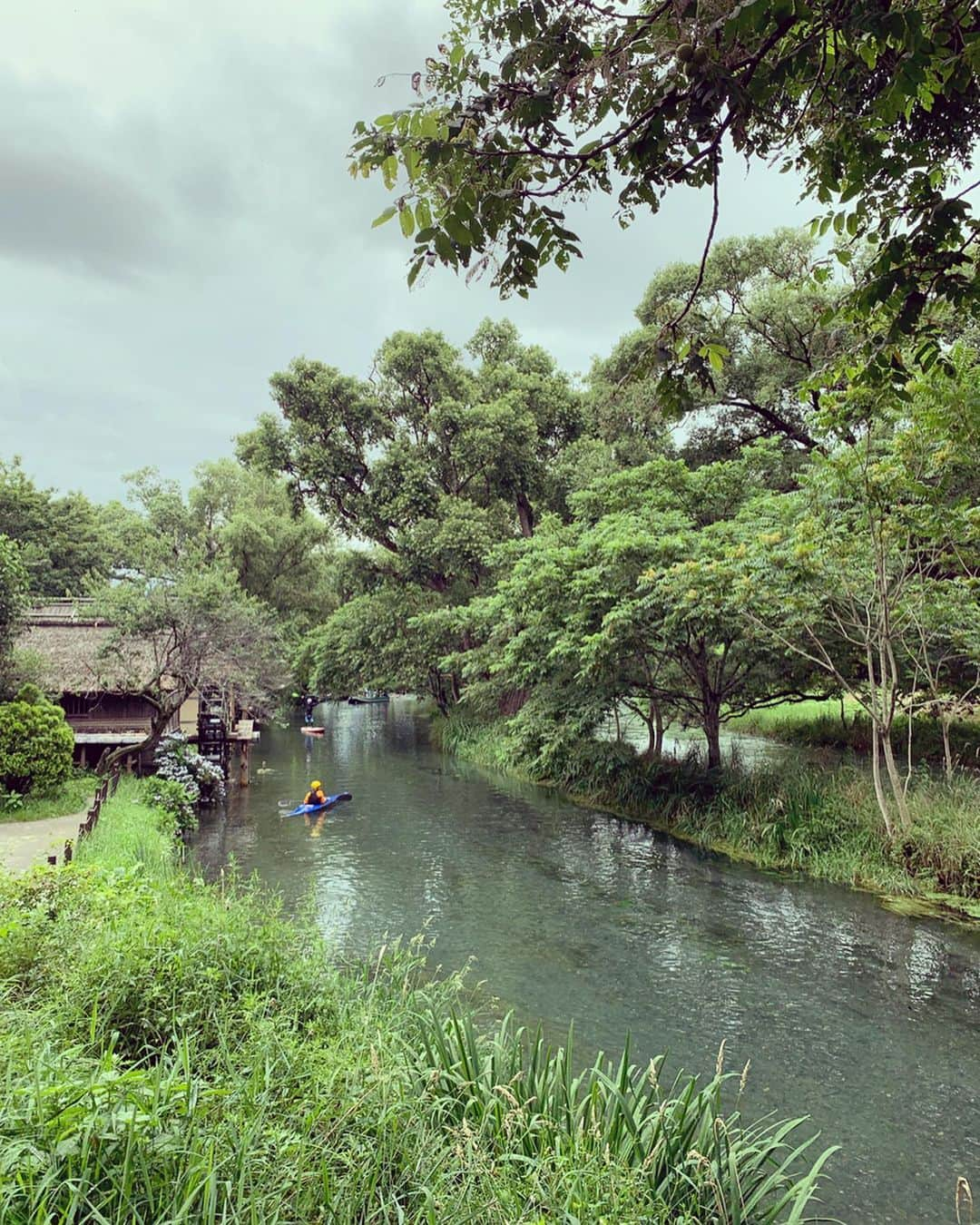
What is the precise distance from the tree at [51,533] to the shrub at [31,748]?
19.2 metres

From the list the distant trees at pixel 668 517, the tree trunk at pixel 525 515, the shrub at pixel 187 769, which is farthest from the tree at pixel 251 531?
the shrub at pixel 187 769

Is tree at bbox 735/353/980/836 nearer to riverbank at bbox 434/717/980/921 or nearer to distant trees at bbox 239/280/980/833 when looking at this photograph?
distant trees at bbox 239/280/980/833

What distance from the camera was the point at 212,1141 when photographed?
8.86 feet

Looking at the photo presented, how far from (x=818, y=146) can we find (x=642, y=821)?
39.6 ft

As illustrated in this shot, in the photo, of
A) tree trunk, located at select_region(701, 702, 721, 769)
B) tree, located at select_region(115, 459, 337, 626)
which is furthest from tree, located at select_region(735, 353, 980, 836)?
tree, located at select_region(115, 459, 337, 626)

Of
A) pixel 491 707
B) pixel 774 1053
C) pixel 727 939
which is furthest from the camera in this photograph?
pixel 491 707

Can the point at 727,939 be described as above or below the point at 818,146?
below

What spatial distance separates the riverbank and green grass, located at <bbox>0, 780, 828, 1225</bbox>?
541cm

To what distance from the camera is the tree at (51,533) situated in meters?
30.6

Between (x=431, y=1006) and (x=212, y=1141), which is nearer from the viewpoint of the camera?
(x=212, y=1141)

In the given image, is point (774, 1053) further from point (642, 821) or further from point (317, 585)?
point (317, 585)

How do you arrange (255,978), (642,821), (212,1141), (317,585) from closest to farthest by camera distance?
(212,1141)
(255,978)
(642,821)
(317,585)

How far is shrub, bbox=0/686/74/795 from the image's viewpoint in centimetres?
1234

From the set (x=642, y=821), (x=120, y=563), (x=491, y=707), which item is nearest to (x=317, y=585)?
(x=120, y=563)
